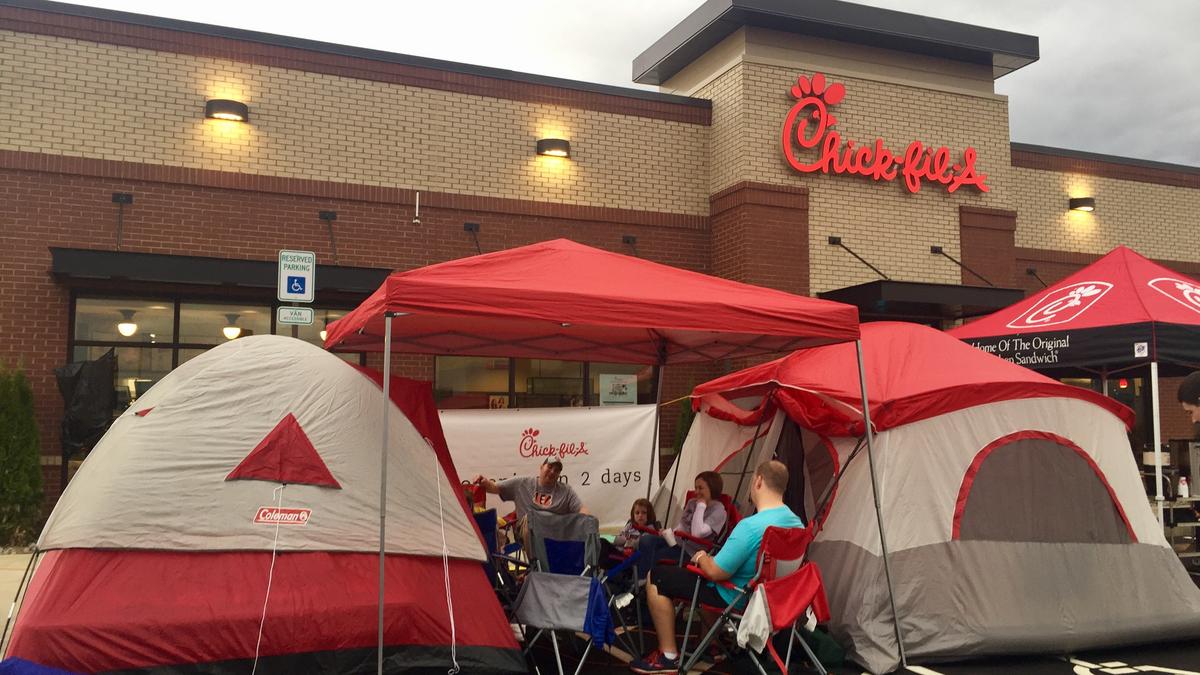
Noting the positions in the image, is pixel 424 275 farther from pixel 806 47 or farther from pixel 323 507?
pixel 806 47

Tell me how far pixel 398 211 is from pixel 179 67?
309 cm

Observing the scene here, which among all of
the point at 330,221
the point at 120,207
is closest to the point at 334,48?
the point at 330,221

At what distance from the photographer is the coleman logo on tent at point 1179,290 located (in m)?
9.32

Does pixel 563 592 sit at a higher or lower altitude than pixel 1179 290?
lower

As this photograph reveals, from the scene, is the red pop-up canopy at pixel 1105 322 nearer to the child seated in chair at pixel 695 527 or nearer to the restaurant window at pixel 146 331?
the child seated in chair at pixel 695 527

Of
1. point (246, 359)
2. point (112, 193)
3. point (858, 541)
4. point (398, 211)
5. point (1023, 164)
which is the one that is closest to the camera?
point (246, 359)

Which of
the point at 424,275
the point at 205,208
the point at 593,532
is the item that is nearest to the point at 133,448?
the point at 424,275

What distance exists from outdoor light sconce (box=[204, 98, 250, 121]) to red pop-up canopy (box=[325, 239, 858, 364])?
5.21m

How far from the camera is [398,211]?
13.2 meters

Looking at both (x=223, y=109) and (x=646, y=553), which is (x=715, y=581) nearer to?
(x=646, y=553)

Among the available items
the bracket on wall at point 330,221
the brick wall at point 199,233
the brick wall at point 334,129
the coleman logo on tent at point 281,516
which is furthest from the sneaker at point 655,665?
the brick wall at point 334,129

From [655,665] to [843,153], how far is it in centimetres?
1007

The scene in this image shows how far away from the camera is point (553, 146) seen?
13.8 m

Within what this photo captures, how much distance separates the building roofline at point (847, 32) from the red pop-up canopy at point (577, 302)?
770 centimetres
